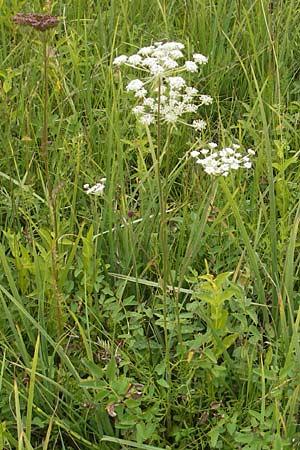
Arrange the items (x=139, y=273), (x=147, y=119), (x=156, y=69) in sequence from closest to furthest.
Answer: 1. (x=156, y=69)
2. (x=147, y=119)
3. (x=139, y=273)

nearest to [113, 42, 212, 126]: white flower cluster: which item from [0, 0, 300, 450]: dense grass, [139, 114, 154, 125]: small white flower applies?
[139, 114, 154, 125]: small white flower

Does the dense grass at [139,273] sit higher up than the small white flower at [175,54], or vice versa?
the small white flower at [175,54]

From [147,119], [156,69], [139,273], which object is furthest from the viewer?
[139,273]

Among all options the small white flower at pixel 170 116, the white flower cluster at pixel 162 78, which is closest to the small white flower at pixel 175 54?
the white flower cluster at pixel 162 78

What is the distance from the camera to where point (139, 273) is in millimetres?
1954

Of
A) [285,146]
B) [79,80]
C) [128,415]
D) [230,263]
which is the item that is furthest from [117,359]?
[79,80]

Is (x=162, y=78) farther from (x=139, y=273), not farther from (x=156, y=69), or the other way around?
(x=139, y=273)

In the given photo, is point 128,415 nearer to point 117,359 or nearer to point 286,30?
point 117,359

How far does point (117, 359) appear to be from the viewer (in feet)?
5.39

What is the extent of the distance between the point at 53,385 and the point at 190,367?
0.30 metres

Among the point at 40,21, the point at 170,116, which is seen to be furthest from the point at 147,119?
the point at 40,21

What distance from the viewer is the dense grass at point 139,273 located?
61.8 inches

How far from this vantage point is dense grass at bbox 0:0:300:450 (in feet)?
5.15

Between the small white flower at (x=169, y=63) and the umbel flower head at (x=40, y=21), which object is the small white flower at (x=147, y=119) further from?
the umbel flower head at (x=40, y=21)
